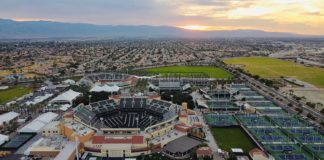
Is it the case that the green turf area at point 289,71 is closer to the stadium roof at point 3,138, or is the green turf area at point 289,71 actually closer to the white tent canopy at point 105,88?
the white tent canopy at point 105,88

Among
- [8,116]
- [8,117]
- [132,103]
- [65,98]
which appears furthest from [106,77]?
[8,117]

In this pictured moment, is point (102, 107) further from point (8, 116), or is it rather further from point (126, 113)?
point (8, 116)

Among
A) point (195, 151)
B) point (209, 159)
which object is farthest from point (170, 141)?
point (209, 159)

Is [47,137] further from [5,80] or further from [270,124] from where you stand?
[5,80]

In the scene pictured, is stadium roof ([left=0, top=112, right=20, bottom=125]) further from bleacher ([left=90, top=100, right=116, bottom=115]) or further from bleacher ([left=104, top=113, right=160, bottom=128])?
bleacher ([left=104, top=113, right=160, bottom=128])

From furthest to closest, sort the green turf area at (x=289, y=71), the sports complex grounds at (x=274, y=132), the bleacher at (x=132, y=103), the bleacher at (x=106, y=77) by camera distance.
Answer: the green turf area at (x=289, y=71), the bleacher at (x=106, y=77), the bleacher at (x=132, y=103), the sports complex grounds at (x=274, y=132)

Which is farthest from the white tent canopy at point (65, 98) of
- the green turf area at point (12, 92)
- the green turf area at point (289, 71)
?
the green turf area at point (289, 71)

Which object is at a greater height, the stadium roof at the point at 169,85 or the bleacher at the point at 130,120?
the stadium roof at the point at 169,85
